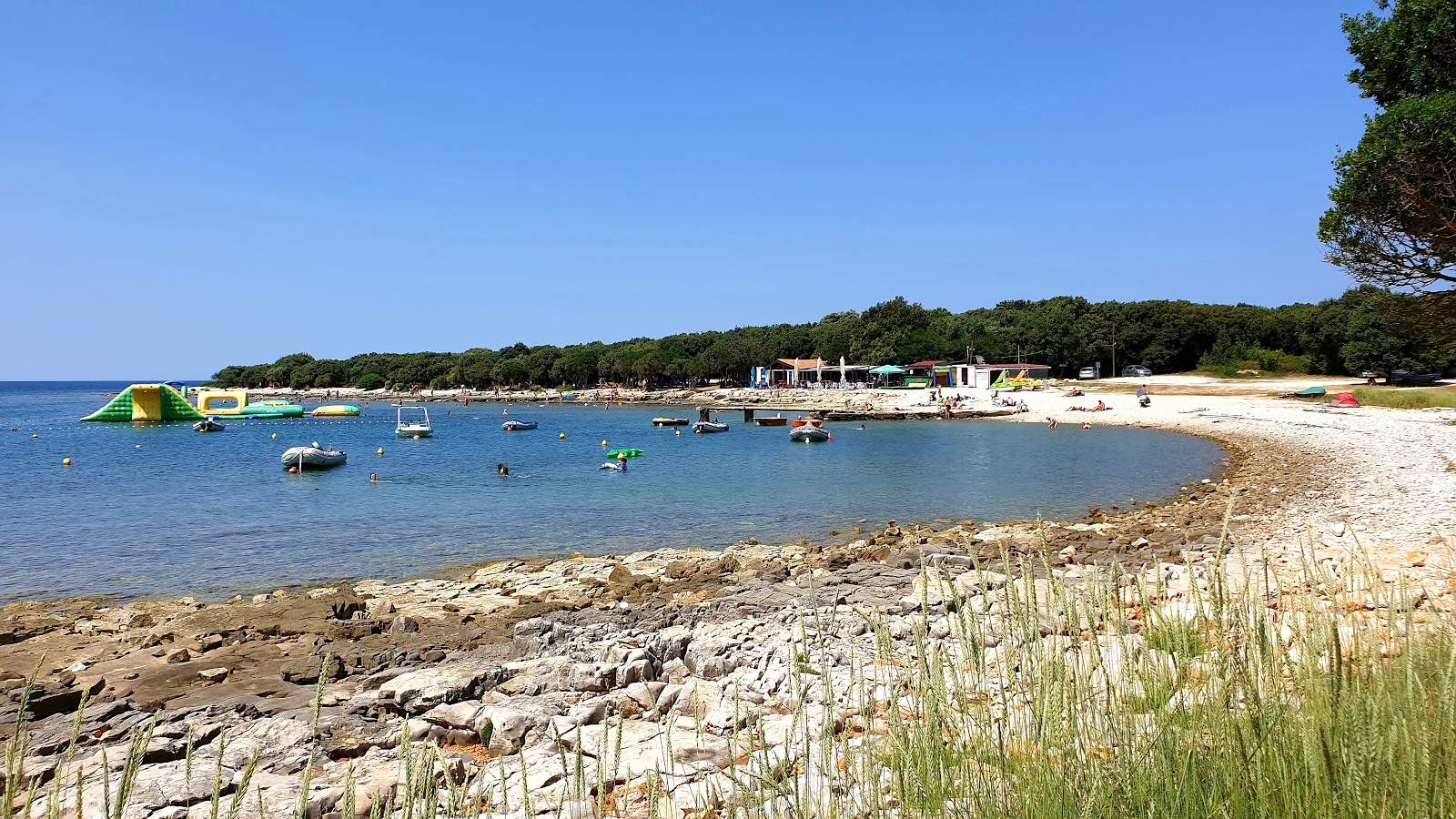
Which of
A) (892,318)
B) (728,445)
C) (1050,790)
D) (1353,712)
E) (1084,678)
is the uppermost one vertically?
(892,318)

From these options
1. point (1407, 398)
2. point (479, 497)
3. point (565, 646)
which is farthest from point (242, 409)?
point (1407, 398)

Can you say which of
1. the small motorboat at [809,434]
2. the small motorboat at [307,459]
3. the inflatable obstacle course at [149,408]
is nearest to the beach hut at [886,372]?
the small motorboat at [809,434]

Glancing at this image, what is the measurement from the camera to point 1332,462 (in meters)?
23.4

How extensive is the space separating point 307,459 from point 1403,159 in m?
37.4

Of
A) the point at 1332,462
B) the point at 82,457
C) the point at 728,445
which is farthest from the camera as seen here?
the point at 728,445

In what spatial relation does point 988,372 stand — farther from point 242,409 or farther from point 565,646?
point 565,646

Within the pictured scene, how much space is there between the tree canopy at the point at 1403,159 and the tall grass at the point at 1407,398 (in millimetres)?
27170

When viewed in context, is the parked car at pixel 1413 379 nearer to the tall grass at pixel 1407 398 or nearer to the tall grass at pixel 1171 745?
the tall grass at pixel 1407 398

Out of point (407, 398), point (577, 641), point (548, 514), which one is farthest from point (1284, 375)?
point (407, 398)

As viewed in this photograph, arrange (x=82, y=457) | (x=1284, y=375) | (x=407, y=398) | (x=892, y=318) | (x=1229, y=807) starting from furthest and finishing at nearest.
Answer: (x=407, y=398), (x=892, y=318), (x=1284, y=375), (x=82, y=457), (x=1229, y=807)

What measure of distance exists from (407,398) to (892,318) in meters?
87.7

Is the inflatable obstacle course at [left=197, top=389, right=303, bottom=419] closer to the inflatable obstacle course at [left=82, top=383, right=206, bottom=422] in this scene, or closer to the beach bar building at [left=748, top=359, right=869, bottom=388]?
the inflatable obstacle course at [left=82, top=383, right=206, bottom=422]

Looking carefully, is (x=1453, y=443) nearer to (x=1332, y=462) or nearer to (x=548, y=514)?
(x=1332, y=462)

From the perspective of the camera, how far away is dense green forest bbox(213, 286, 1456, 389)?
7188 centimetres
